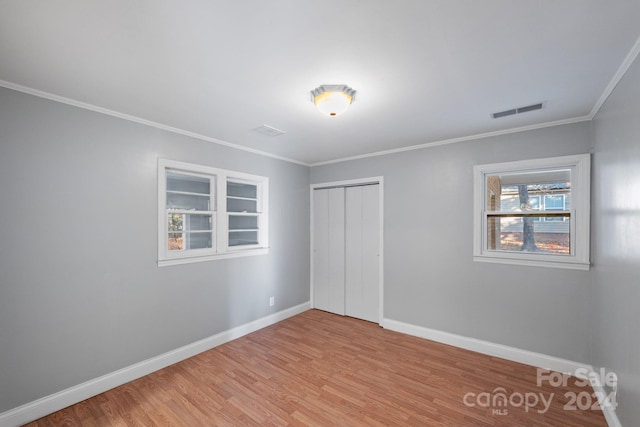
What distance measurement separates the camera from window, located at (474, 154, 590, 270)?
270 centimetres

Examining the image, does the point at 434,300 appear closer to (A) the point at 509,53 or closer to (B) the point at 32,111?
(A) the point at 509,53

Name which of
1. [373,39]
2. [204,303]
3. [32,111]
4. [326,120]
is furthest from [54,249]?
[373,39]

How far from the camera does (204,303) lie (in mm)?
3264

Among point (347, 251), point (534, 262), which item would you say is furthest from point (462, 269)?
point (347, 251)

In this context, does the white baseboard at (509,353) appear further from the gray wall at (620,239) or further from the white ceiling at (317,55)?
the white ceiling at (317,55)

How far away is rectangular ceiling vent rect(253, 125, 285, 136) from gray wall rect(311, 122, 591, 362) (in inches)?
62.8

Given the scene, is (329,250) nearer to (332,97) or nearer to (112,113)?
(332,97)

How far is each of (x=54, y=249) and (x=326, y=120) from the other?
8.83 feet

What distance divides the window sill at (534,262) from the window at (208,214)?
2.96 m

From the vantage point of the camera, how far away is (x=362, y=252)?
14.1 feet

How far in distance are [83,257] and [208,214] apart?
1.29m

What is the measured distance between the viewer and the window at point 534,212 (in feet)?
8.87

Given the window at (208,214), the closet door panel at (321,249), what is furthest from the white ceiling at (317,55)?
the closet door panel at (321,249)

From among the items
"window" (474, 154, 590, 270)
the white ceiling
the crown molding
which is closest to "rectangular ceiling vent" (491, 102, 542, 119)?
the white ceiling
